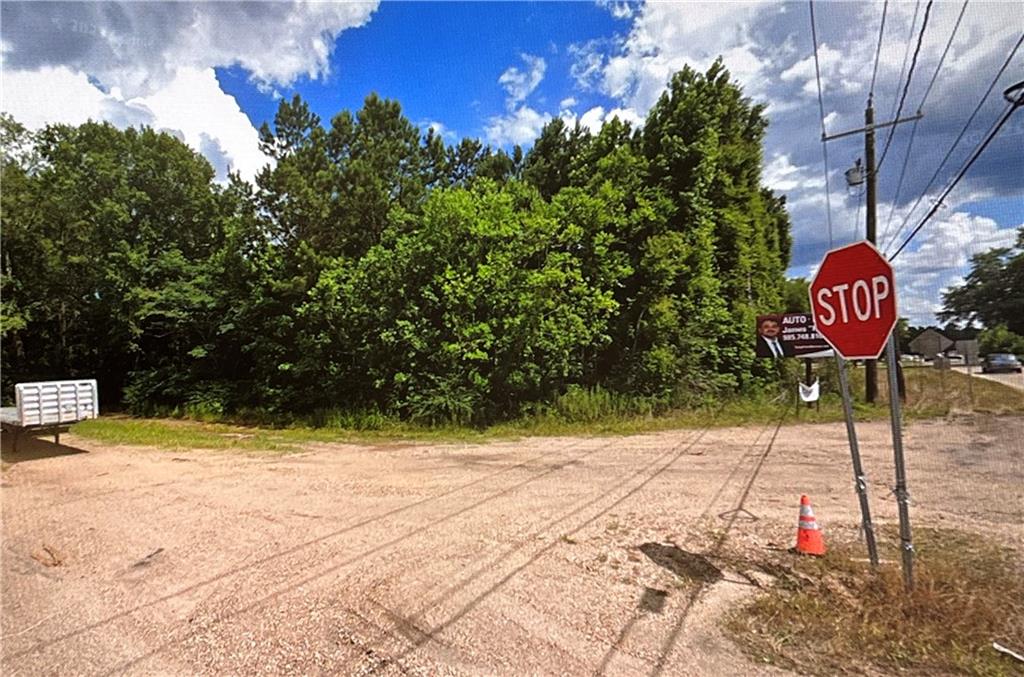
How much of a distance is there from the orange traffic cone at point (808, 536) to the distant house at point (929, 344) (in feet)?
46.8

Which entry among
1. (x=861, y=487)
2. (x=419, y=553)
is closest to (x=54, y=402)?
(x=419, y=553)

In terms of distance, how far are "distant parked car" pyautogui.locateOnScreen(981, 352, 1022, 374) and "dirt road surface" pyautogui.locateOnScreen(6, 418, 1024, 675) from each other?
3.82 metres

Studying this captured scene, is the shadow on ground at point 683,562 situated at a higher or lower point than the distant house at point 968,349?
lower

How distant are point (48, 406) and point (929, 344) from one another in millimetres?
21308

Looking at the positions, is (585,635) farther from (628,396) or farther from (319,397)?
(319,397)

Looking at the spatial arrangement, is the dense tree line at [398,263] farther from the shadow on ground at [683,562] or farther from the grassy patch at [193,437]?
the shadow on ground at [683,562]

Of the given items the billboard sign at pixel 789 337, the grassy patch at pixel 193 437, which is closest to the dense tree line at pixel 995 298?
the billboard sign at pixel 789 337

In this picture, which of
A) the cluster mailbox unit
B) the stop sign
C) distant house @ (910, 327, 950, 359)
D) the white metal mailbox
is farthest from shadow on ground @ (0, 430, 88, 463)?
distant house @ (910, 327, 950, 359)

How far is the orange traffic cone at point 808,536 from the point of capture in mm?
4277

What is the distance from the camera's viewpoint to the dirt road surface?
302 cm

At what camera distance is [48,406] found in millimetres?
8711

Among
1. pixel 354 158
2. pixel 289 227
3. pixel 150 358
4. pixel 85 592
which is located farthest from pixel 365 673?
pixel 150 358

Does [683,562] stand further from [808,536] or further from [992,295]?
[992,295]

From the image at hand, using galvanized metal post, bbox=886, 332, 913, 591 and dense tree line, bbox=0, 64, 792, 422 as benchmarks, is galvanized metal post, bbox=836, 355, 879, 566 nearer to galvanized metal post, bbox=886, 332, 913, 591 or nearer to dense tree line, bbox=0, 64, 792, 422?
galvanized metal post, bbox=886, 332, 913, 591
